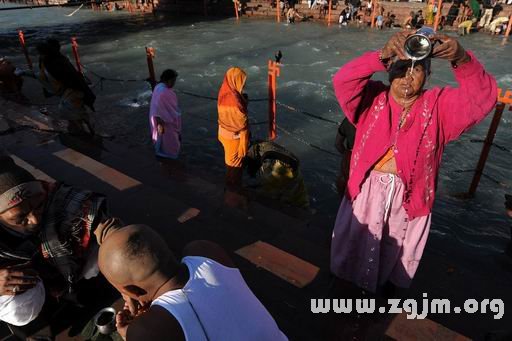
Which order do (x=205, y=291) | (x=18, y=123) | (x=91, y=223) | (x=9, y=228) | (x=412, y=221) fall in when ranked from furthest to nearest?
(x=18, y=123), (x=412, y=221), (x=91, y=223), (x=9, y=228), (x=205, y=291)

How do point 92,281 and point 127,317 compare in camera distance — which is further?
point 92,281

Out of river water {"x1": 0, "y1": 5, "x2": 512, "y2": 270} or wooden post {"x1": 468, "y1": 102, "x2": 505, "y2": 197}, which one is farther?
river water {"x1": 0, "y1": 5, "x2": 512, "y2": 270}

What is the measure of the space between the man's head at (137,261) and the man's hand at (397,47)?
1.47 meters

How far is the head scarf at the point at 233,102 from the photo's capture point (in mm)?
4456

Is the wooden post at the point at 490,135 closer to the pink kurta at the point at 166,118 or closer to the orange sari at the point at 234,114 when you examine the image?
the orange sari at the point at 234,114

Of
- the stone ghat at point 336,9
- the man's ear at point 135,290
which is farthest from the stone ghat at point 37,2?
the man's ear at point 135,290

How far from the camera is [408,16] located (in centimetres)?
1841

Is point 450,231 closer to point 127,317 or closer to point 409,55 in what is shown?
point 409,55

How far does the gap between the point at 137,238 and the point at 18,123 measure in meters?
7.36

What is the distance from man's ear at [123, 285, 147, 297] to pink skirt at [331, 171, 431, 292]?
1.52m

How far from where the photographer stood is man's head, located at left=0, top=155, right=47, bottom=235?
1877 millimetres

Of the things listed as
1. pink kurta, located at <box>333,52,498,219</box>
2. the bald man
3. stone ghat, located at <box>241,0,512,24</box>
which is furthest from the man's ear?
stone ghat, located at <box>241,0,512,24</box>

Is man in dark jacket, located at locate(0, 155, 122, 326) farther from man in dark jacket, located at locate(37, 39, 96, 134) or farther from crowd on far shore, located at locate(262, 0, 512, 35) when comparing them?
crowd on far shore, located at locate(262, 0, 512, 35)

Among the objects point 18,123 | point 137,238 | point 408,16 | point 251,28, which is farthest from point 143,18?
point 137,238
